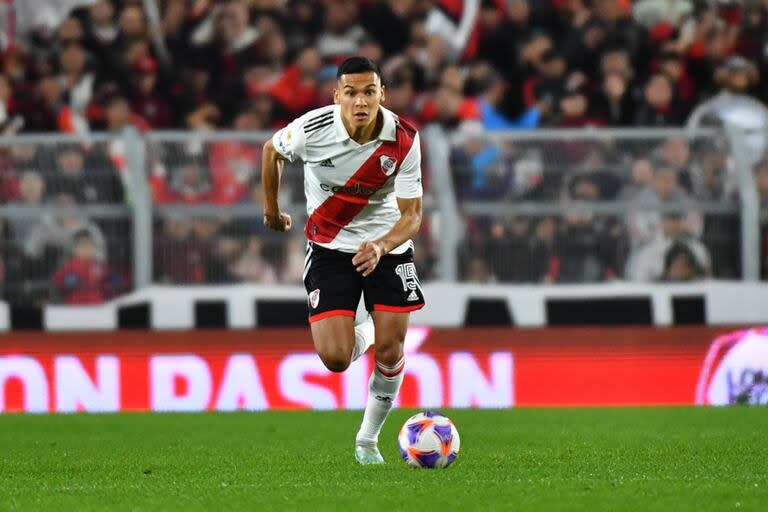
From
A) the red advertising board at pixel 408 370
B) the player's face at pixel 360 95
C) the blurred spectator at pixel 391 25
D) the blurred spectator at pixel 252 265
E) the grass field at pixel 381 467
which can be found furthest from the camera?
the blurred spectator at pixel 391 25

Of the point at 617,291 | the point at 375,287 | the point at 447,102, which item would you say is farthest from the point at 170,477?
the point at 447,102

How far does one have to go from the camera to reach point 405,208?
8.07 metres

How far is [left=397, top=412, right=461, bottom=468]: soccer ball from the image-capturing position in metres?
7.76

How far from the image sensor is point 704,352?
13367 millimetres

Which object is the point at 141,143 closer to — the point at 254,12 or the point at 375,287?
the point at 254,12

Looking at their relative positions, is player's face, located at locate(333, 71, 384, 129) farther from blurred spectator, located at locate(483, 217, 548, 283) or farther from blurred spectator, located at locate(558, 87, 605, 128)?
blurred spectator, located at locate(558, 87, 605, 128)

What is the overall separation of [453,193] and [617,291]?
1.76 meters

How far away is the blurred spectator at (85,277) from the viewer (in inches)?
518

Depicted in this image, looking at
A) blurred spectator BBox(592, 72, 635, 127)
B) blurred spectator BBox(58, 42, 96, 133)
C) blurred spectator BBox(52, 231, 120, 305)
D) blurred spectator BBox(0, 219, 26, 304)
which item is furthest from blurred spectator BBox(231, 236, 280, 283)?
blurred spectator BBox(592, 72, 635, 127)

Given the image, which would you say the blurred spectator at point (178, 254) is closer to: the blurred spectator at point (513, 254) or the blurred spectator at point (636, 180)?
the blurred spectator at point (513, 254)

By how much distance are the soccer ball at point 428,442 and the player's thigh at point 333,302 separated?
0.60 metres

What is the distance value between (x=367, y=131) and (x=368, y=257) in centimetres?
78

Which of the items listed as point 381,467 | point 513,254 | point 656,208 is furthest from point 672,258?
point 381,467

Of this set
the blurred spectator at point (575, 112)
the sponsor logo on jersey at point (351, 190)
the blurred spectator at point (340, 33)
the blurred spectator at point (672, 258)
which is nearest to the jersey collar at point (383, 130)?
the sponsor logo on jersey at point (351, 190)
